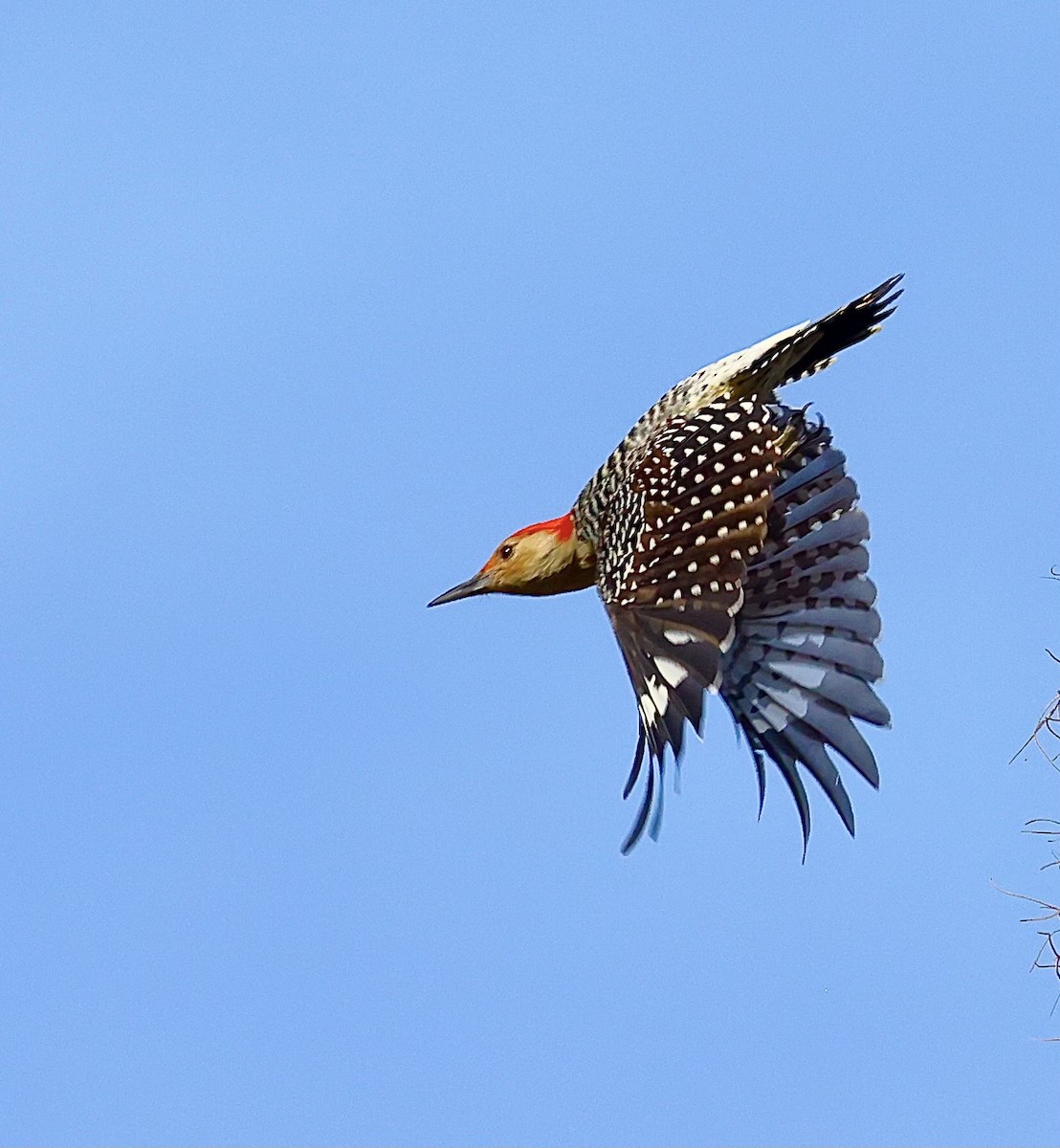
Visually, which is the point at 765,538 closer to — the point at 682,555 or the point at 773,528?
the point at 773,528

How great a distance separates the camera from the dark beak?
451 inches

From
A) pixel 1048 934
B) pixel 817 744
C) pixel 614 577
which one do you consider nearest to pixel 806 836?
pixel 817 744

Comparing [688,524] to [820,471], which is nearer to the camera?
[688,524]

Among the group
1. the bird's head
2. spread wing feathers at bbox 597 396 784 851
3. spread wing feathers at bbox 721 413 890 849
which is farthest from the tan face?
spread wing feathers at bbox 721 413 890 849

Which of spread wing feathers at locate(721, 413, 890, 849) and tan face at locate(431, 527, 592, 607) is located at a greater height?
tan face at locate(431, 527, 592, 607)

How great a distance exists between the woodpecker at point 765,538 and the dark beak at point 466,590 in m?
0.35

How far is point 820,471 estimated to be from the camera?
416 inches

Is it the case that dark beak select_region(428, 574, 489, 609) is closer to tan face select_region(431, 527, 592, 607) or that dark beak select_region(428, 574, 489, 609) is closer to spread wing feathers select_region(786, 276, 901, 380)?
tan face select_region(431, 527, 592, 607)

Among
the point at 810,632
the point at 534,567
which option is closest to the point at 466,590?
the point at 534,567

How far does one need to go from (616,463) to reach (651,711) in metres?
2.31

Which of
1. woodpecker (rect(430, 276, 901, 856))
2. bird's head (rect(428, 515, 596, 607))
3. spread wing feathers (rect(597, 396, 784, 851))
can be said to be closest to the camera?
spread wing feathers (rect(597, 396, 784, 851))

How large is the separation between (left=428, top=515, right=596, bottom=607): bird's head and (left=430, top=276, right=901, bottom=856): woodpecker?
11mm

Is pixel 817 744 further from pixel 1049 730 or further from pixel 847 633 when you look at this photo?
pixel 1049 730

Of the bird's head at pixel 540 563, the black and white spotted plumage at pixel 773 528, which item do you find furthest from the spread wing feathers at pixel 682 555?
the bird's head at pixel 540 563
